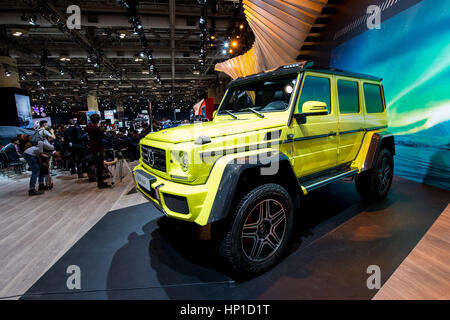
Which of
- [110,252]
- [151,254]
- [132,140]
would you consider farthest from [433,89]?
[132,140]

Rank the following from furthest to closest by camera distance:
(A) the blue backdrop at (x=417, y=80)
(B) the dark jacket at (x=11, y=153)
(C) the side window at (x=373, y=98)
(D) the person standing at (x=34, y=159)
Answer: (B) the dark jacket at (x=11, y=153) < (D) the person standing at (x=34, y=159) < (A) the blue backdrop at (x=417, y=80) < (C) the side window at (x=373, y=98)

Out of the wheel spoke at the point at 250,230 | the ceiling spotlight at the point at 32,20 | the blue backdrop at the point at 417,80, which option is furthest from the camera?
the ceiling spotlight at the point at 32,20

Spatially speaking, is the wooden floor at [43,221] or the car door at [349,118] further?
A: the car door at [349,118]

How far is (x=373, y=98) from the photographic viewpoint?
3498mm

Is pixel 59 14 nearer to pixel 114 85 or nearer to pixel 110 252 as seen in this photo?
pixel 110 252

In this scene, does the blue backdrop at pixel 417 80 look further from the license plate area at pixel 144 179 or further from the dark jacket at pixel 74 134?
the dark jacket at pixel 74 134

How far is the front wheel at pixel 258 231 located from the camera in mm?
1859

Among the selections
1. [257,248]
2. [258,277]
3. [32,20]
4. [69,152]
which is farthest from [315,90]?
[32,20]

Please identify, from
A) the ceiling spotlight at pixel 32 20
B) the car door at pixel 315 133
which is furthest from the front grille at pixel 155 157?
the ceiling spotlight at pixel 32 20

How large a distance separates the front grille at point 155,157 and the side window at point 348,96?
238 cm

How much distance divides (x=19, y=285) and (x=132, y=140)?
8.18m

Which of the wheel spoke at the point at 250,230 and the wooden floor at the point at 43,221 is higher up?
the wheel spoke at the point at 250,230

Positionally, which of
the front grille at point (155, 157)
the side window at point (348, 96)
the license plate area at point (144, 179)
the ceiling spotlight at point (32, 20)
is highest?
the ceiling spotlight at point (32, 20)
